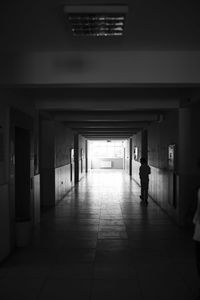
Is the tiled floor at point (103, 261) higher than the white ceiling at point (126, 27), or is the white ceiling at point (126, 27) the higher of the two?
the white ceiling at point (126, 27)

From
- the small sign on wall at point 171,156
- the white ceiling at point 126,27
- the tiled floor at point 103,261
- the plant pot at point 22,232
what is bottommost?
the tiled floor at point 103,261

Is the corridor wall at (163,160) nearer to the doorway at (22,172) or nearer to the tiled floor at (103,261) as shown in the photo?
the tiled floor at (103,261)

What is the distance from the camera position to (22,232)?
21.4 feet

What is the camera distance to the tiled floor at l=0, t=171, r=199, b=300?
4418 millimetres

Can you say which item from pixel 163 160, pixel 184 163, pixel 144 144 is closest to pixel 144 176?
pixel 163 160

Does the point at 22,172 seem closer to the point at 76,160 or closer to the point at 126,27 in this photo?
the point at 126,27

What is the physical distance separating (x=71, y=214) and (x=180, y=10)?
24.0 feet

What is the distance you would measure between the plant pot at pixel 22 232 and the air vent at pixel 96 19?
3.84 meters

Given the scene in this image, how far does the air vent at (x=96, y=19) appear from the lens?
3.36 metres

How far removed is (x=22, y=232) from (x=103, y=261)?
173cm

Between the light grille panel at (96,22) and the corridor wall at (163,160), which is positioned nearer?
the light grille panel at (96,22)

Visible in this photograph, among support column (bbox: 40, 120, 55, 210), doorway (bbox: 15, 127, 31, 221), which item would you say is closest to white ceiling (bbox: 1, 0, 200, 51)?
doorway (bbox: 15, 127, 31, 221)

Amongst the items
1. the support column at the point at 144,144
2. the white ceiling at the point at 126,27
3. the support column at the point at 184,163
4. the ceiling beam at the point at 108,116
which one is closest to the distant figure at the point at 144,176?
the ceiling beam at the point at 108,116

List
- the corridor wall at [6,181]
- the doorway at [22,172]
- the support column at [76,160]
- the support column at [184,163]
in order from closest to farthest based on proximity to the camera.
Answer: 1. the corridor wall at [6,181]
2. the doorway at [22,172]
3. the support column at [184,163]
4. the support column at [76,160]
